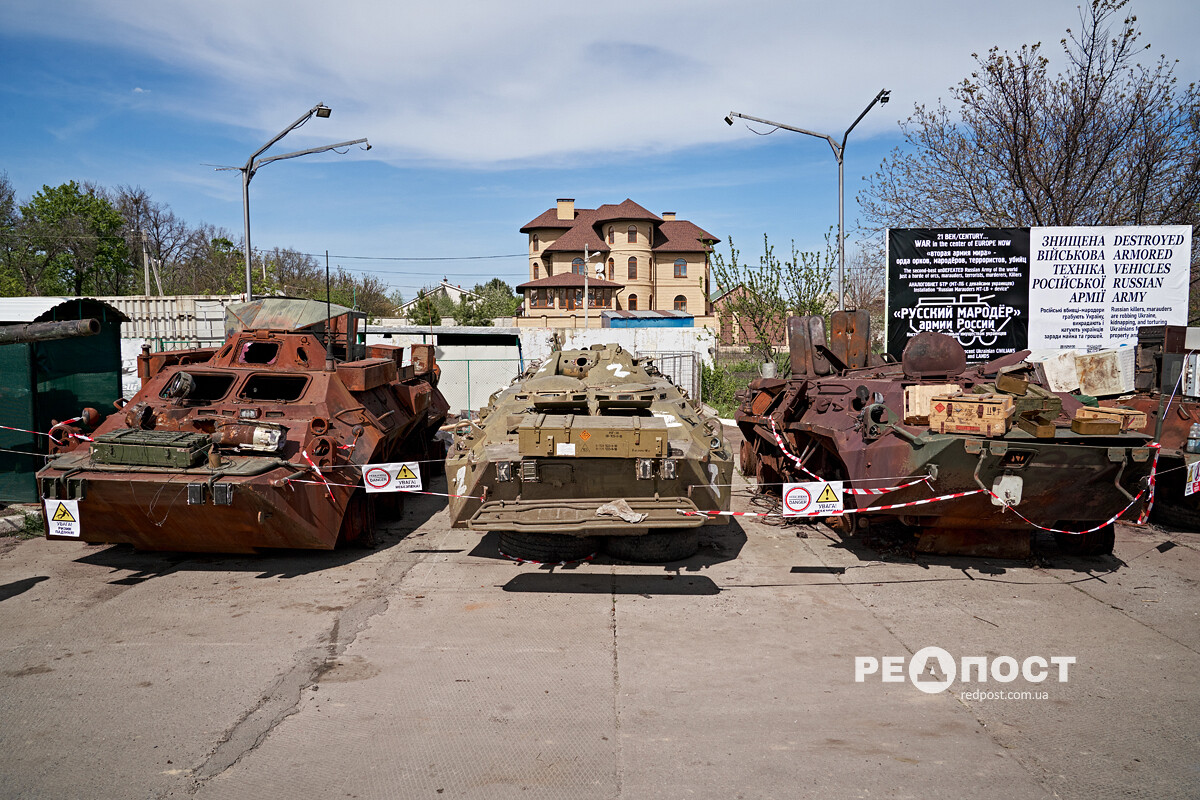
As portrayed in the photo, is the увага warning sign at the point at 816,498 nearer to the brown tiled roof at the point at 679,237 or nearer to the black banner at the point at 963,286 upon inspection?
the black banner at the point at 963,286

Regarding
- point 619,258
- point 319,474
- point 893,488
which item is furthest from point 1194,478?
point 619,258

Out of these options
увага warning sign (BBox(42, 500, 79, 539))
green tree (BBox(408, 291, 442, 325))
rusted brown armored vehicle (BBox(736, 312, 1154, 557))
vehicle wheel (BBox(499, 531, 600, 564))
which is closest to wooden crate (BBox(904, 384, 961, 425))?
rusted brown armored vehicle (BBox(736, 312, 1154, 557))

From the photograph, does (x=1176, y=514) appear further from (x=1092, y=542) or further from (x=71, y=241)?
(x=71, y=241)

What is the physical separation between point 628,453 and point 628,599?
4.34 ft

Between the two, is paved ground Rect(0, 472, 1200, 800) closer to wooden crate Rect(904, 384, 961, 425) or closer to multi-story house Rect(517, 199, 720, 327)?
wooden crate Rect(904, 384, 961, 425)

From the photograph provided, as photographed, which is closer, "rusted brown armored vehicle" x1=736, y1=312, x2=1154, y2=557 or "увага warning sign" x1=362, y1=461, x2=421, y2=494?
"rusted brown armored vehicle" x1=736, y1=312, x2=1154, y2=557

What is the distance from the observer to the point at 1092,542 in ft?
28.2

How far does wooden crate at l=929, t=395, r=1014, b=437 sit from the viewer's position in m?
7.37

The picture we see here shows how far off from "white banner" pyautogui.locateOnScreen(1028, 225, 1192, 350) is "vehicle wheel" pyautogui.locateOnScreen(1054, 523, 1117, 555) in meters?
8.17

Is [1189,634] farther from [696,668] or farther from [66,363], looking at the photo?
[66,363]

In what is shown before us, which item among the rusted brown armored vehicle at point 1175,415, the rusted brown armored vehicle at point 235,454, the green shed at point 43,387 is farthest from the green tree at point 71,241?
the rusted brown armored vehicle at point 1175,415

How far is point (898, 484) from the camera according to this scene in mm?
7547

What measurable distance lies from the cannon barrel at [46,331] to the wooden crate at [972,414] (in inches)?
314

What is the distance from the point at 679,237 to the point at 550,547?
54.4m
